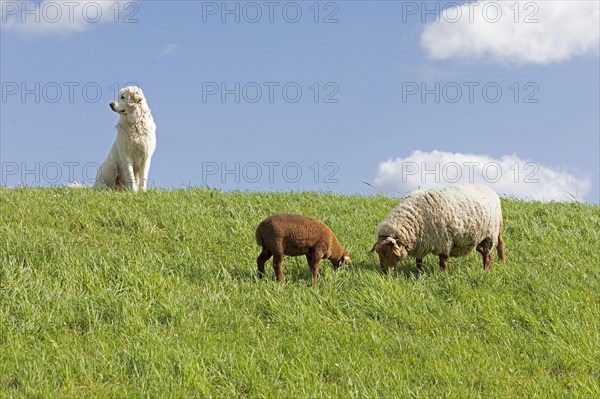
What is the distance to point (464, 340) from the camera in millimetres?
7559

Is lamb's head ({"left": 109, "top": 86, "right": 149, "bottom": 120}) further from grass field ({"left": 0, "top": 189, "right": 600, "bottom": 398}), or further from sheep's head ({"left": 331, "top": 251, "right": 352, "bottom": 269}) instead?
sheep's head ({"left": 331, "top": 251, "right": 352, "bottom": 269})

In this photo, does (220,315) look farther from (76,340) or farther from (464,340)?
(464,340)

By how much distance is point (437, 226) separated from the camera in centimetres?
933

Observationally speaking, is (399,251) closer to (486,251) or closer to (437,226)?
(437,226)

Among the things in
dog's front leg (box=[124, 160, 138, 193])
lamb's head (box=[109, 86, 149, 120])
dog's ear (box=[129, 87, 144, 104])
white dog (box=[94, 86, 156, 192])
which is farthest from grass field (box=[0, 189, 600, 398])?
dog's ear (box=[129, 87, 144, 104])

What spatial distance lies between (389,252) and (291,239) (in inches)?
59.6

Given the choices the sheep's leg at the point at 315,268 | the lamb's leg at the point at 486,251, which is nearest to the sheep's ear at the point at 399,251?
the sheep's leg at the point at 315,268

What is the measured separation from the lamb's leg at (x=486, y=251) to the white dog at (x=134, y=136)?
24.7 ft

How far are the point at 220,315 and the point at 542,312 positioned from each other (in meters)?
3.98

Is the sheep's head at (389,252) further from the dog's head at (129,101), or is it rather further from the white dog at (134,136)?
the dog's head at (129,101)

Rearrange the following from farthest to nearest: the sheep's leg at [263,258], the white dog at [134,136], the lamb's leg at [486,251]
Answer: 1. the white dog at [134,136]
2. the lamb's leg at [486,251]
3. the sheep's leg at [263,258]

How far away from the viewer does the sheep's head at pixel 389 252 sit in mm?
9094

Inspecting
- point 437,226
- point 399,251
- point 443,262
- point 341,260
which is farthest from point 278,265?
point 443,262

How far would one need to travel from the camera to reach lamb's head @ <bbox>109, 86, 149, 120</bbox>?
14391mm
